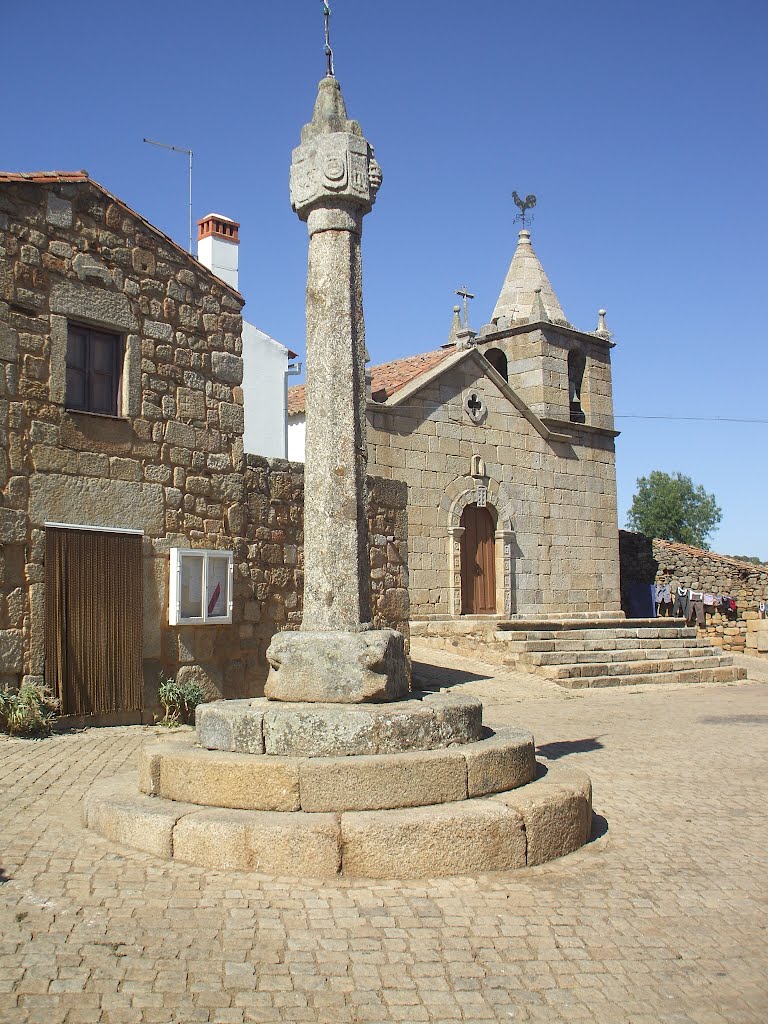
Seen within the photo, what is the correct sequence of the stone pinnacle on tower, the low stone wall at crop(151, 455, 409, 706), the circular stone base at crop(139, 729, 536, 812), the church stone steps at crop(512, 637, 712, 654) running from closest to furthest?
the circular stone base at crop(139, 729, 536, 812)
the low stone wall at crop(151, 455, 409, 706)
the church stone steps at crop(512, 637, 712, 654)
the stone pinnacle on tower

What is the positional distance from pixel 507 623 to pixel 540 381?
681 centimetres

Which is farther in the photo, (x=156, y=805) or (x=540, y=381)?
(x=540, y=381)

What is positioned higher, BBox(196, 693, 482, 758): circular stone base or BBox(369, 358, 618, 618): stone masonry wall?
BBox(369, 358, 618, 618): stone masonry wall

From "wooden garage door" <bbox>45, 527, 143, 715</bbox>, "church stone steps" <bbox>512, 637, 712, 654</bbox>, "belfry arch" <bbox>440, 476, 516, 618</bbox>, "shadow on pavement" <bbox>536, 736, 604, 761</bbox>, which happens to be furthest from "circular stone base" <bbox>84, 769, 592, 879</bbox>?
"belfry arch" <bbox>440, 476, 516, 618</bbox>

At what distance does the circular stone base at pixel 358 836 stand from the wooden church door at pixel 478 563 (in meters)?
12.5

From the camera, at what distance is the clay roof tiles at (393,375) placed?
16922 millimetres

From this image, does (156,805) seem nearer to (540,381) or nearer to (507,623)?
(507,623)

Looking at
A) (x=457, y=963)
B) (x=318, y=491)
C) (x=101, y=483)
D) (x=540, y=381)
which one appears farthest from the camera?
(x=540, y=381)

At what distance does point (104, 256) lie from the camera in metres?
8.83

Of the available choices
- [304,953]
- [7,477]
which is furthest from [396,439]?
[304,953]

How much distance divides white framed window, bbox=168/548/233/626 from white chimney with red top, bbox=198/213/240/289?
7441 mm

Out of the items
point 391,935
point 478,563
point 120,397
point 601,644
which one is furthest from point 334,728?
point 478,563

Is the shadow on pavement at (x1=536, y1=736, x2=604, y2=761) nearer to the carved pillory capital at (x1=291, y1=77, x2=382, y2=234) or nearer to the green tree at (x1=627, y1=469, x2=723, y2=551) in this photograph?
the carved pillory capital at (x1=291, y1=77, x2=382, y2=234)

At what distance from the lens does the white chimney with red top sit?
15.4 meters
